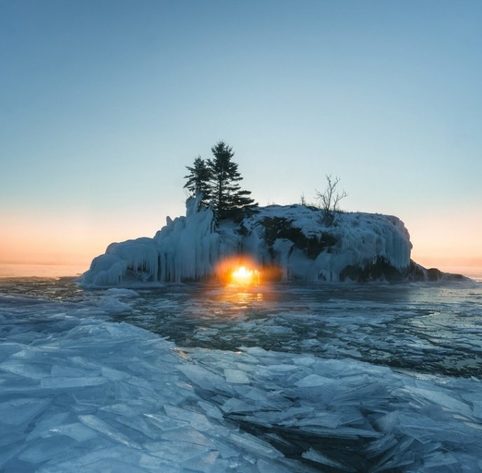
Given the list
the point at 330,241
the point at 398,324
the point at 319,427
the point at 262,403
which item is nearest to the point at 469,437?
the point at 319,427

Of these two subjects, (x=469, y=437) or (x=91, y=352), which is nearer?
(x=469, y=437)

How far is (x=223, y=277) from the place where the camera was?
27734 mm

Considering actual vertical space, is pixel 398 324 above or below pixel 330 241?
below

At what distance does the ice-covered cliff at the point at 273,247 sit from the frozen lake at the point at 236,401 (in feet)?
53.3

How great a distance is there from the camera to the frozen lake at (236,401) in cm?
288

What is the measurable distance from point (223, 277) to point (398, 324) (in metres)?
19.0

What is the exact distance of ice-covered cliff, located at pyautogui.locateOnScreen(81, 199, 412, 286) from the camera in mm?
24078

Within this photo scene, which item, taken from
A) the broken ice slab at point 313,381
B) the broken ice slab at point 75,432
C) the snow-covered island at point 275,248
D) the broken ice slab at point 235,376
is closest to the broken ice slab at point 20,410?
the broken ice slab at point 75,432

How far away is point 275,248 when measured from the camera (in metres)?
29.6

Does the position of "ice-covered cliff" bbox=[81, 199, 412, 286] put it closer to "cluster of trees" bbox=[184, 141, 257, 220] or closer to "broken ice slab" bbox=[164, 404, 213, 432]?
"cluster of trees" bbox=[184, 141, 257, 220]

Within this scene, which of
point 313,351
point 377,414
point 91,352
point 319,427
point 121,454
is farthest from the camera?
point 313,351

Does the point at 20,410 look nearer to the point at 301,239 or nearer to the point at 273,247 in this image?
the point at 273,247

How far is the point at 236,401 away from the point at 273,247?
25.6 meters

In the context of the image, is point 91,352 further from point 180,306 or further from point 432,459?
point 180,306
